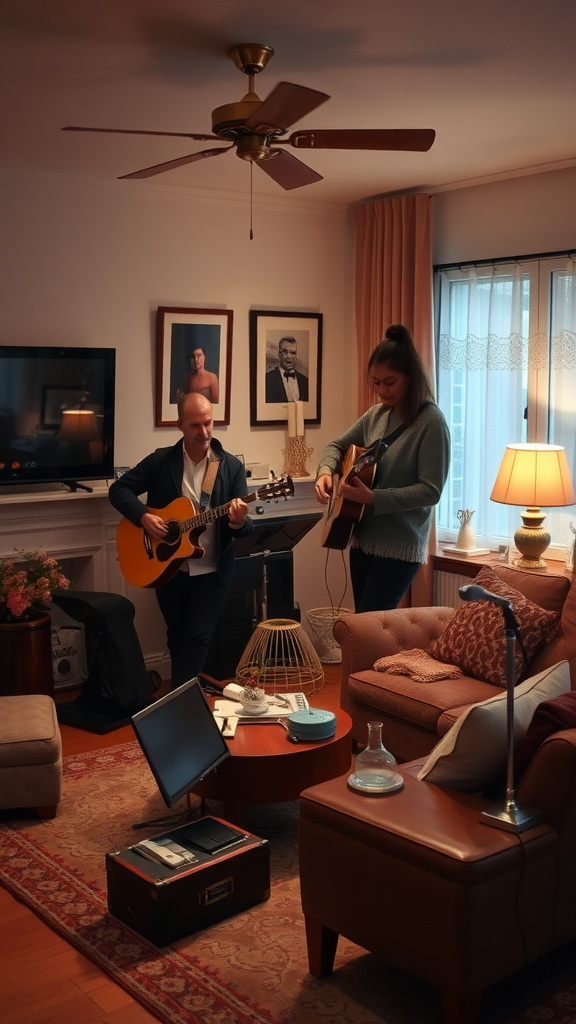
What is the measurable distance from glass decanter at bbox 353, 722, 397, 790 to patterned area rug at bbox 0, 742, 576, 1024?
0.88 feet

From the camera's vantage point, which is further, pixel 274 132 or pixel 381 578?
pixel 381 578

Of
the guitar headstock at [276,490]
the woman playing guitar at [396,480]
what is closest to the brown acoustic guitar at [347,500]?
the woman playing guitar at [396,480]

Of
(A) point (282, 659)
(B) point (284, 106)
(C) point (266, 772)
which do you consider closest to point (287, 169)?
(B) point (284, 106)

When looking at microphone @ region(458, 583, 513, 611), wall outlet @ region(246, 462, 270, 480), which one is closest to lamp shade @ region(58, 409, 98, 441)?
wall outlet @ region(246, 462, 270, 480)

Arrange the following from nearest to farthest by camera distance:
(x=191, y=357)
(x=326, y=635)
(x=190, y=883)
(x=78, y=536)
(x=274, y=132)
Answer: (x=190, y=883), (x=274, y=132), (x=78, y=536), (x=191, y=357), (x=326, y=635)

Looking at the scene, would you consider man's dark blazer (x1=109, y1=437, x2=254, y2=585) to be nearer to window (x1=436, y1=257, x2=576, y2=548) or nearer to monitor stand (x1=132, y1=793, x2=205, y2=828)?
monitor stand (x1=132, y1=793, x2=205, y2=828)

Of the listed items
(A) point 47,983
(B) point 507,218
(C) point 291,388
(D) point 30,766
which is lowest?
(A) point 47,983

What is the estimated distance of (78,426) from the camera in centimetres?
486

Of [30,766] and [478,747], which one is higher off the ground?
[478,747]

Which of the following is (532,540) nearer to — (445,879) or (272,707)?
(272,707)

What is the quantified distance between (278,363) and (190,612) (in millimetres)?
2017

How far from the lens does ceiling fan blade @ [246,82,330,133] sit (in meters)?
2.54

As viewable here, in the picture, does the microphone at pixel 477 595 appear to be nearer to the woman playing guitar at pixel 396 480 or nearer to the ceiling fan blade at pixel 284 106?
the ceiling fan blade at pixel 284 106

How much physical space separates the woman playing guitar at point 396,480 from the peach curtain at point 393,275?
4.55 ft
